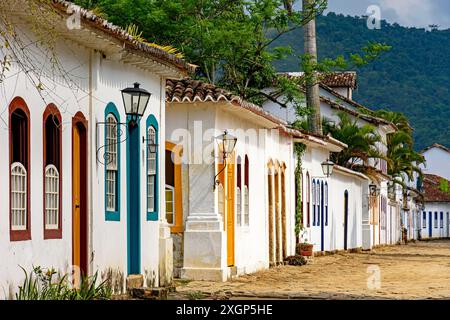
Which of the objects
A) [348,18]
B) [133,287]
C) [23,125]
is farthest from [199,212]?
[348,18]

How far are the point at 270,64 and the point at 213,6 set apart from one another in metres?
3.20

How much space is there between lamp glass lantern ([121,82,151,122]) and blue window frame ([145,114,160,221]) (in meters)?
2.02

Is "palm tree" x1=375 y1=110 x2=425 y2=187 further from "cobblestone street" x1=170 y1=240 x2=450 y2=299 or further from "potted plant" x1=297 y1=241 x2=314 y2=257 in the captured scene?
"cobblestone street" x1=170 y1=240 x2=450 y2=299

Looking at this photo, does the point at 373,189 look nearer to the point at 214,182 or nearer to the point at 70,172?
the point at 214,182

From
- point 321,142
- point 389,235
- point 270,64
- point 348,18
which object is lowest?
point 389,235

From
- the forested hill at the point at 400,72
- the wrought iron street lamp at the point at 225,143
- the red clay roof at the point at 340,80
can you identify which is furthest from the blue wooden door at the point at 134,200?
the forested hill at the point at 400,72

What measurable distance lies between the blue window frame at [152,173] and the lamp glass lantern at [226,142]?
141 inches

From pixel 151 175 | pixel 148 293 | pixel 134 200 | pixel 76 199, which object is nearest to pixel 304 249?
pixel 151 175

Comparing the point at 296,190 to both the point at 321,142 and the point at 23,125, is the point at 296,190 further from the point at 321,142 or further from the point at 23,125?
the point at 23,125

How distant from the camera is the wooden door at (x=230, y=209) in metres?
23.0

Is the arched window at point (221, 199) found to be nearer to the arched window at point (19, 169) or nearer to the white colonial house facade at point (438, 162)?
the arched window at point (19, 169)

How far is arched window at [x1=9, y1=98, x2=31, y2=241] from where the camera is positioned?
1244cm

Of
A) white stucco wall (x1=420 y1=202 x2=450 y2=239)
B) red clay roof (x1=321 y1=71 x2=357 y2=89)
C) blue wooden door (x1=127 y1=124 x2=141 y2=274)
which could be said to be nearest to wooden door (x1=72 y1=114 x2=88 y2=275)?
blue wooden door (x1=127 y1=124 x2=141 y2=274)

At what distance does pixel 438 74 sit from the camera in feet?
321
